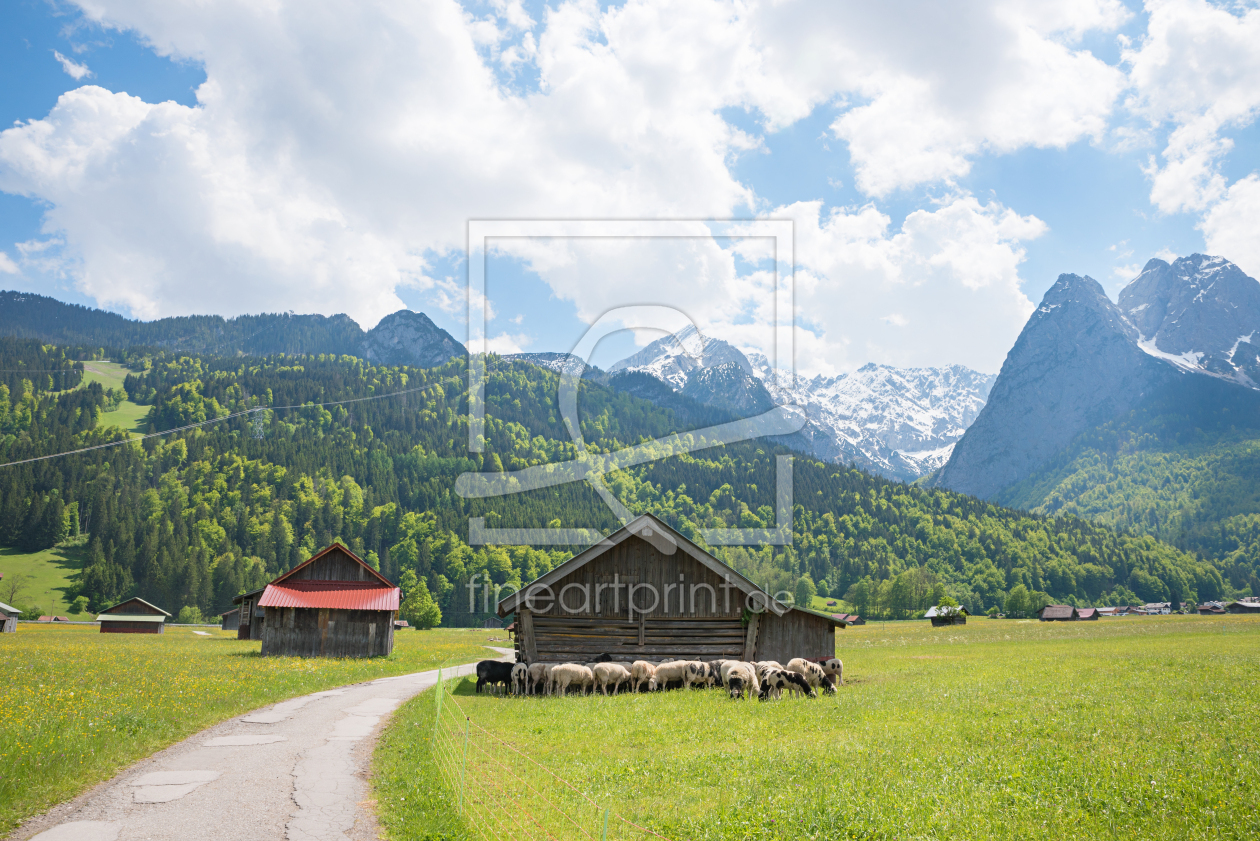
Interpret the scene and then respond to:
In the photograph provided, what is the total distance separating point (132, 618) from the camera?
8325cm

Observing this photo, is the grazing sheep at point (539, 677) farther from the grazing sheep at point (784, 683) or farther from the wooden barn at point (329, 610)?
the wooden barn at point (329, 610)

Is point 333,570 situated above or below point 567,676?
above

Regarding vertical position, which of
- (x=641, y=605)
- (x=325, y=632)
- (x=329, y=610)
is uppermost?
(x=641, y=605)

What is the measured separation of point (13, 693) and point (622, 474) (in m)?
167

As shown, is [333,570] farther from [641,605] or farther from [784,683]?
[784,683]

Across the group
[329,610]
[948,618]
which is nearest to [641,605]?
[329,610]

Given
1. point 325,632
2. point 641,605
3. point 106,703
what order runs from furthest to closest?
point 325,632 → point 641,605 → point 106,703

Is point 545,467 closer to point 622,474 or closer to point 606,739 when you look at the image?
point 622,474

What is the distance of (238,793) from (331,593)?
35.5 metres

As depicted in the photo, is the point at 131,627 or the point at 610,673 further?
the point at 131,627

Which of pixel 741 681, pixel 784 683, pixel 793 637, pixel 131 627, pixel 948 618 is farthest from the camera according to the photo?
pixel 948 618

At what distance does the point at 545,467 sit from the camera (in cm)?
18512

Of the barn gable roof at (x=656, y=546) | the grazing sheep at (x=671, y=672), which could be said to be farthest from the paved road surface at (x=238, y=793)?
the grazing sheep at (x=671, y=672)

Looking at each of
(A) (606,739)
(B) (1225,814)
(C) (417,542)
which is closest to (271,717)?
(A) (606,739)
